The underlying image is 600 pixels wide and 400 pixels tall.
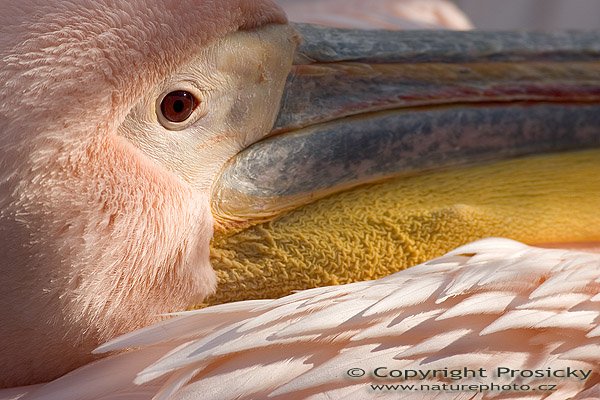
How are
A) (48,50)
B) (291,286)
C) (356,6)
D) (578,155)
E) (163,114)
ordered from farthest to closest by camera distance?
(356,6), (578,155), (291,286), (163,114), (48,50)

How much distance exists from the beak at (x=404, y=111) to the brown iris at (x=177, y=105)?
0.12m

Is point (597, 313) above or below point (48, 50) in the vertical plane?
below

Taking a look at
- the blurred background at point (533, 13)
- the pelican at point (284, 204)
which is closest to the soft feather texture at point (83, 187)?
the pelican at point (284, 204)

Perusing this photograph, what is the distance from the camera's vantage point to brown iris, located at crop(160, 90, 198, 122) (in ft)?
4.39

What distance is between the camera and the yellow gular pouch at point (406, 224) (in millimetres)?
1425

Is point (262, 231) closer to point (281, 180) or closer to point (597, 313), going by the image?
point (281, 180)

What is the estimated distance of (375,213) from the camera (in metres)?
1.48

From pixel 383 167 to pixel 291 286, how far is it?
0.83ft

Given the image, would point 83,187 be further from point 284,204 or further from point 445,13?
point 445,13

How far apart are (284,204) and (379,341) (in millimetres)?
331

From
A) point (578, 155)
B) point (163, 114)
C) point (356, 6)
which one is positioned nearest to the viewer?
point (163, 114)

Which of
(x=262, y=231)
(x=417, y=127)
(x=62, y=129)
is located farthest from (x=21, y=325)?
(x=417, y=127)

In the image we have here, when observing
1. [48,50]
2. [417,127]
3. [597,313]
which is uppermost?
[48,50]

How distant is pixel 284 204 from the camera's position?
144 cm
